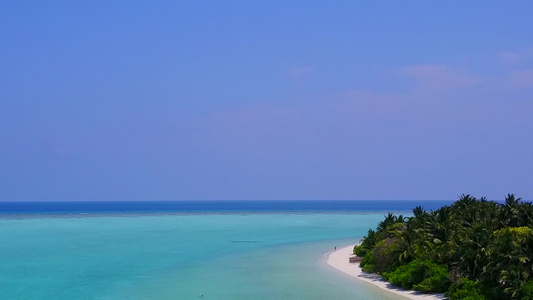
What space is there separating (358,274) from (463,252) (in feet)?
47.4

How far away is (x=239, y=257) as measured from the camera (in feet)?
225

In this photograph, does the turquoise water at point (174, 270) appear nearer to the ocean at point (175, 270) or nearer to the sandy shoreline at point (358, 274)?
the ocean at point (175, 270)

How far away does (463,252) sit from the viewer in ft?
133

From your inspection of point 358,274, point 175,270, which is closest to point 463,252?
point 358,274

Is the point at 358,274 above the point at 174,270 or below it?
above

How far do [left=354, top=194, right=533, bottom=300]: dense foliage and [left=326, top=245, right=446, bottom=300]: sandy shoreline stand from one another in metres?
0.67

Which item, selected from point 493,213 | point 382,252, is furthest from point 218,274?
point 493,213

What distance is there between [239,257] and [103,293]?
1011 inches

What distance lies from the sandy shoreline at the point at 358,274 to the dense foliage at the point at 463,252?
67cm

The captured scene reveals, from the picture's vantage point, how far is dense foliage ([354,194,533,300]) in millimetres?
35188

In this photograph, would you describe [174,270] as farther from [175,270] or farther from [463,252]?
[463,252]

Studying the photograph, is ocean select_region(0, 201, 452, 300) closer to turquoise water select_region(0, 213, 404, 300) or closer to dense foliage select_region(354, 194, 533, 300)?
turquoise water select_region(0, 213, 404, 300)

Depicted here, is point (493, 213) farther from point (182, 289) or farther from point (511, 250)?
point (182, 289)

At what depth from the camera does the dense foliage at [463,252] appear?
115 feet
